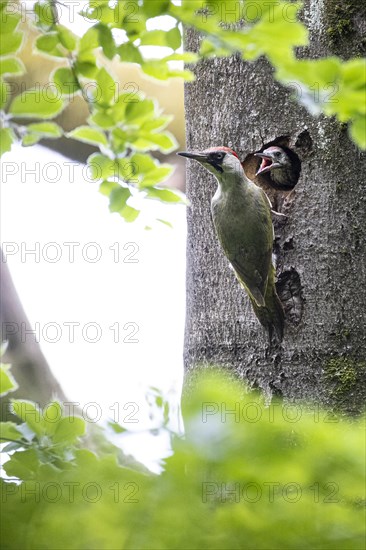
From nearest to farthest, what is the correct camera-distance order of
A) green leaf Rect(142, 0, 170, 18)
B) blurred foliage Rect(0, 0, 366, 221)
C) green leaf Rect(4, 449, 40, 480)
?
green leaf Rect(4, 449, 40, 480)
blurred foliage Rect(0, 0, 366, 221)
green leaf Rect(142, 0, 170, 18)

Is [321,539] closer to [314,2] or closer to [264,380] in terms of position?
[264,380]

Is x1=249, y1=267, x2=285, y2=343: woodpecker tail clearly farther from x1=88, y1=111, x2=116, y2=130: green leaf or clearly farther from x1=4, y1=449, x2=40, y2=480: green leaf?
x1=4, y1=449, x2=40, y2=480: green leaf

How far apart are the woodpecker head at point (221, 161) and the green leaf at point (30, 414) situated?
694 millimetres

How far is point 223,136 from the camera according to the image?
4.78 feet

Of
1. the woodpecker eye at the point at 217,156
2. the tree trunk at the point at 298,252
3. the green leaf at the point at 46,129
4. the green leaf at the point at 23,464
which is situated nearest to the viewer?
the green leaf at the point at 23,464

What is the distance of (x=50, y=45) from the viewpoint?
3.20ft

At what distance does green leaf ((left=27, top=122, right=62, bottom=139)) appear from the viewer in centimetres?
102

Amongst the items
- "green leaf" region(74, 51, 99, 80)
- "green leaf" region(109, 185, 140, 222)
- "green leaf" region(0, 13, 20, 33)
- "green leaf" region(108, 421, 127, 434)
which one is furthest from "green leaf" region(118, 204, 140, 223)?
"green leaf" region(108, 421, 127, 434)

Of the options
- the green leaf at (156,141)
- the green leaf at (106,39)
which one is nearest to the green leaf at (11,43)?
the green leaf at (106,39)

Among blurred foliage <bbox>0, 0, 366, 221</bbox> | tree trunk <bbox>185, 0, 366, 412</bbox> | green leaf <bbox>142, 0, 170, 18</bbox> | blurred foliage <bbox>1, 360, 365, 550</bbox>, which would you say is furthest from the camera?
tree trunk <bbox>185, 0, 366, 412</bbox>

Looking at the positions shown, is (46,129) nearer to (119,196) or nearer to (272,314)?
(119,196)

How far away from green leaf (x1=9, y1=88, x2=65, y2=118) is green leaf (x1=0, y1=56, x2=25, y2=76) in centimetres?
3

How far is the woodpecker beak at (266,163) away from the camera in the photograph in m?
1.40

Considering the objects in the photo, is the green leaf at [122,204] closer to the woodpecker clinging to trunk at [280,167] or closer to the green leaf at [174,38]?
the green leaf at [174,38]
